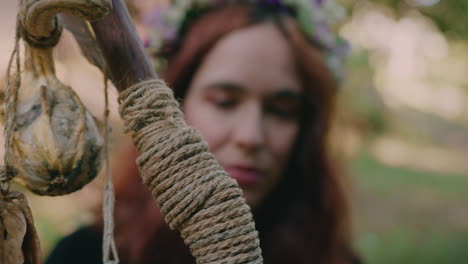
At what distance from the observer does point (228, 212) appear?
1.37 ft

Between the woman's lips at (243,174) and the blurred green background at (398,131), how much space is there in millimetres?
294

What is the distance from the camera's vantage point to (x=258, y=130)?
97 centimetres

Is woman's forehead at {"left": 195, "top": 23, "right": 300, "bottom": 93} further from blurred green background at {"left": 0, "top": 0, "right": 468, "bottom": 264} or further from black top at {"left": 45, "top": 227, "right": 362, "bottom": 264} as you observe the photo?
black top at {"left": 45, "top": 227, "right": 362, "bottom": 264}

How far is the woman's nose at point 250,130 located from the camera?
96cm

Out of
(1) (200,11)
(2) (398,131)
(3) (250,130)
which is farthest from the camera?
(2) (398,131)

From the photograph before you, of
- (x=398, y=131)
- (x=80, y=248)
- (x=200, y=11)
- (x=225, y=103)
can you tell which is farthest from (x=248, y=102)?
(x=398, y=131)

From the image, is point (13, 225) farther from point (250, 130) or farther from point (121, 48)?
point (250, 130)

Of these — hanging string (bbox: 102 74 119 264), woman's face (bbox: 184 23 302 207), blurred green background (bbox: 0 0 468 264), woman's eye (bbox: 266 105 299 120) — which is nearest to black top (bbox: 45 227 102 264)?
blurred green background (bbox: 0 0 468 264)

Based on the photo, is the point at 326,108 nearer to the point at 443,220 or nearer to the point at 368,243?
the point at 368,243

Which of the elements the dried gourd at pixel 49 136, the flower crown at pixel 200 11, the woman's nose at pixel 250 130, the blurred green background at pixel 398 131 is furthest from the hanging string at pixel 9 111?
the flower crown at pixel 200 11

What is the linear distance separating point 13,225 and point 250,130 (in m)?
0.57

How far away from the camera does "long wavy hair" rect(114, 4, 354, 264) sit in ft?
3.55

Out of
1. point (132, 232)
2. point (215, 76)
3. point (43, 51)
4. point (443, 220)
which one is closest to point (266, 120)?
point (215, 76)

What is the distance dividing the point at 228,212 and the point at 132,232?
0.79m
